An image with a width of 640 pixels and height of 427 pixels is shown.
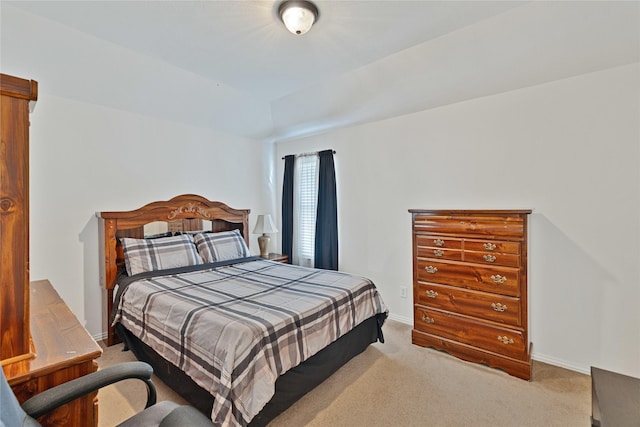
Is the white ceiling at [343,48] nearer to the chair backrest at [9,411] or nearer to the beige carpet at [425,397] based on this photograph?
the chair backrest at [9,411]

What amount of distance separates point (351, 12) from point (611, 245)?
260cm

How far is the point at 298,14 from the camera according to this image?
187 cm

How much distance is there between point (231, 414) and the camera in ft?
4.93

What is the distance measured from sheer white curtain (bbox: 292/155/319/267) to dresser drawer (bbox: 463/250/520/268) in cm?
222

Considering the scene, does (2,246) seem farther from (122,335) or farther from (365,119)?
(365,119)

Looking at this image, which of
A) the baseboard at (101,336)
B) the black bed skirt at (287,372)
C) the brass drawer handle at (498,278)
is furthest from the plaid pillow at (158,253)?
the brass drawer handle at (498,278)

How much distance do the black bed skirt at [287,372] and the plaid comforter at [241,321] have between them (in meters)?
0.10

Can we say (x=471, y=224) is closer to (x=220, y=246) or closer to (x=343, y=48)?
(x=343, y=48)

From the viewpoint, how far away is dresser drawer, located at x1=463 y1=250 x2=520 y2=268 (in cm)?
228

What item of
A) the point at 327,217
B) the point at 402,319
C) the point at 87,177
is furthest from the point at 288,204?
the point at 87,177

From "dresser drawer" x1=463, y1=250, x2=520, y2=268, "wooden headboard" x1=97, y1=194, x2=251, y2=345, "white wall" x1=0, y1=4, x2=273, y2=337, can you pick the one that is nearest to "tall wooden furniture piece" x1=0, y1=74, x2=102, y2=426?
"white wall" x1=0, y1=4, x2=273, y2=337

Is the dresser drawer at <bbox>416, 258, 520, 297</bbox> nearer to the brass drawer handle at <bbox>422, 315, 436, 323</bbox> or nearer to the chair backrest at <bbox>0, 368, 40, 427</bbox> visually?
the brass drawer handle at <bbox>422, 315, 436, 323</bbox>

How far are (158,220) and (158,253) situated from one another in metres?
0.47

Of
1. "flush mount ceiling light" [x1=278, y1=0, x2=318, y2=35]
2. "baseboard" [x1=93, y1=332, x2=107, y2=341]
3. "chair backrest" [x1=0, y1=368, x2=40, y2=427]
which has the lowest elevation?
"baseboard" [x1=93, y1=332, x2=107, y2=341]
